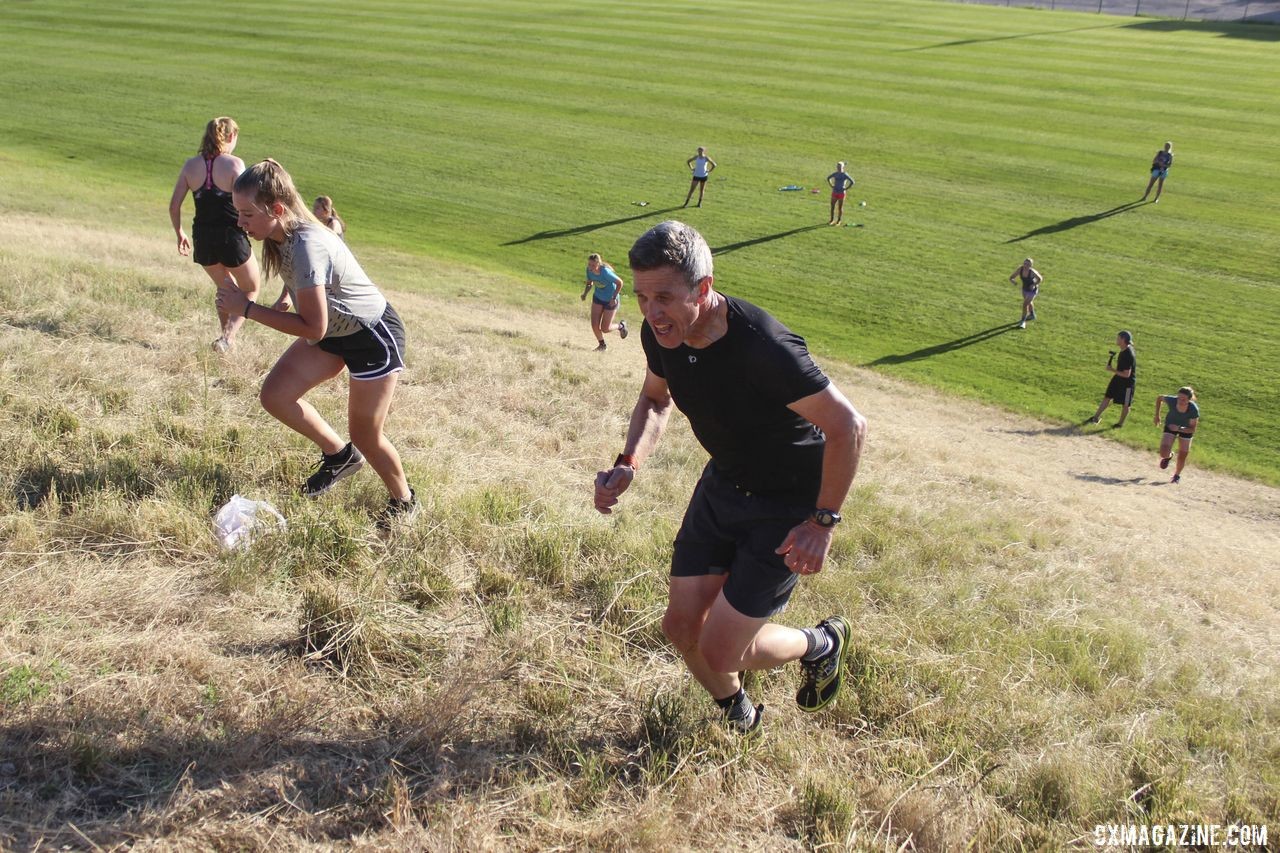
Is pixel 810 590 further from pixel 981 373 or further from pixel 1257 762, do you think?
pixel 981 373

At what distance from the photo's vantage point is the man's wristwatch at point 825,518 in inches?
122

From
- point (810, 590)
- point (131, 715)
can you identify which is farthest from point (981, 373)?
point (131, 715)

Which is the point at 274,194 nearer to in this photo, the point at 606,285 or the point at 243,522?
the point at 243,522

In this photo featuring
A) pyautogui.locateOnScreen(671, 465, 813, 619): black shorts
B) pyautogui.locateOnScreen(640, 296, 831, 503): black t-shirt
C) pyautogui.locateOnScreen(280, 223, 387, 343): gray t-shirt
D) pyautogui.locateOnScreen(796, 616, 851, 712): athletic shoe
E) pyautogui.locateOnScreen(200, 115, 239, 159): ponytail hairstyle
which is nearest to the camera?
pyautogui.locateOnScreen(640, 296, 831, 503): black t-shirt

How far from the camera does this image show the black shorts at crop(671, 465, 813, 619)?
328cm

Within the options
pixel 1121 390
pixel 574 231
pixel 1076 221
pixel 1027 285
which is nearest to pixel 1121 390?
pixel 1121 390

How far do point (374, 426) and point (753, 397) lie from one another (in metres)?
2.16

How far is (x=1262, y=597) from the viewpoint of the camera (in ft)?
22.7

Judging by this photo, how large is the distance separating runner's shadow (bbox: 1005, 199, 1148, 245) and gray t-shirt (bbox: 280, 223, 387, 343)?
16346 millimetres

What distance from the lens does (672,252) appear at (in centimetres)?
293

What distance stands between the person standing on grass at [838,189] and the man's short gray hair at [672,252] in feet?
54.7

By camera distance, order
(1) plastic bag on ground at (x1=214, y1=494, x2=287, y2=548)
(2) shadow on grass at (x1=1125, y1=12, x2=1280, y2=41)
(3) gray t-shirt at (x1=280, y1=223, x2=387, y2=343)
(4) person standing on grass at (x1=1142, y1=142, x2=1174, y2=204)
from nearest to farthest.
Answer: (1) plastic bag on ground at (x1=214, y1=494, x2=287, y2=548)
(3) gray t-shirt at (x1=280, y1=223, x2=387, y2=343)
(4) person standing on grass at (x1=1142, y1=142, x2=1174, y2=204)
(2) shadow on grass at (x1=1125, y1=12, x2=1280, y2=41)

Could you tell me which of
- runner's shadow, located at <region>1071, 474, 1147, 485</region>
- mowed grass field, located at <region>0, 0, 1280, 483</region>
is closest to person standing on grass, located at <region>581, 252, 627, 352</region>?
mowed grass field, located at <region>0, 0, 1280, 483</region>

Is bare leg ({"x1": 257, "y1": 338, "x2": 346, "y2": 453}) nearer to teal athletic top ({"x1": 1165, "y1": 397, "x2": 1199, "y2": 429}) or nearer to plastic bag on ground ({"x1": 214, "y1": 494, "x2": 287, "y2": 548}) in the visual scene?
plastic bag on ground ({"x1": 214, "y1": 494, "x2": 287, "y2": 548})
